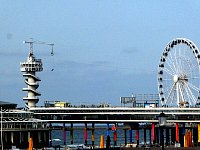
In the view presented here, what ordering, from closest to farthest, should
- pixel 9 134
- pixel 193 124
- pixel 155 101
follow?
1. pixel 9 134
2. pixel 193 124
3. pixel 155 101

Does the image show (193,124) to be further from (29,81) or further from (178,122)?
(29,81)

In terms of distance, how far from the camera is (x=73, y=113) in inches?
6614

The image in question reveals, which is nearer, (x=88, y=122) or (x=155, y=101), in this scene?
(x=88, y=122)

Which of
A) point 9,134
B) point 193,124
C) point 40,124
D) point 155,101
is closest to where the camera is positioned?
point 9,134

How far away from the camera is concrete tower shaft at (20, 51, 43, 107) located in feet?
579

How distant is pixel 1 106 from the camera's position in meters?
154

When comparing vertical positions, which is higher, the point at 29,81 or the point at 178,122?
the point at 29,81

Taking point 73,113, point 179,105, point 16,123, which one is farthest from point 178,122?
point 16,123

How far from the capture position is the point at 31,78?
177875mm

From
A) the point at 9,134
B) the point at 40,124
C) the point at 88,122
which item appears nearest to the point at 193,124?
the point at 88,122

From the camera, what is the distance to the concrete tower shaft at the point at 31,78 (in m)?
176

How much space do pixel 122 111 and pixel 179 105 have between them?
14814mm

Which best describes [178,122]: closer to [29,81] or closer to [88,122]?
[88,122]

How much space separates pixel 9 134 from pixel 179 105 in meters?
41.6
